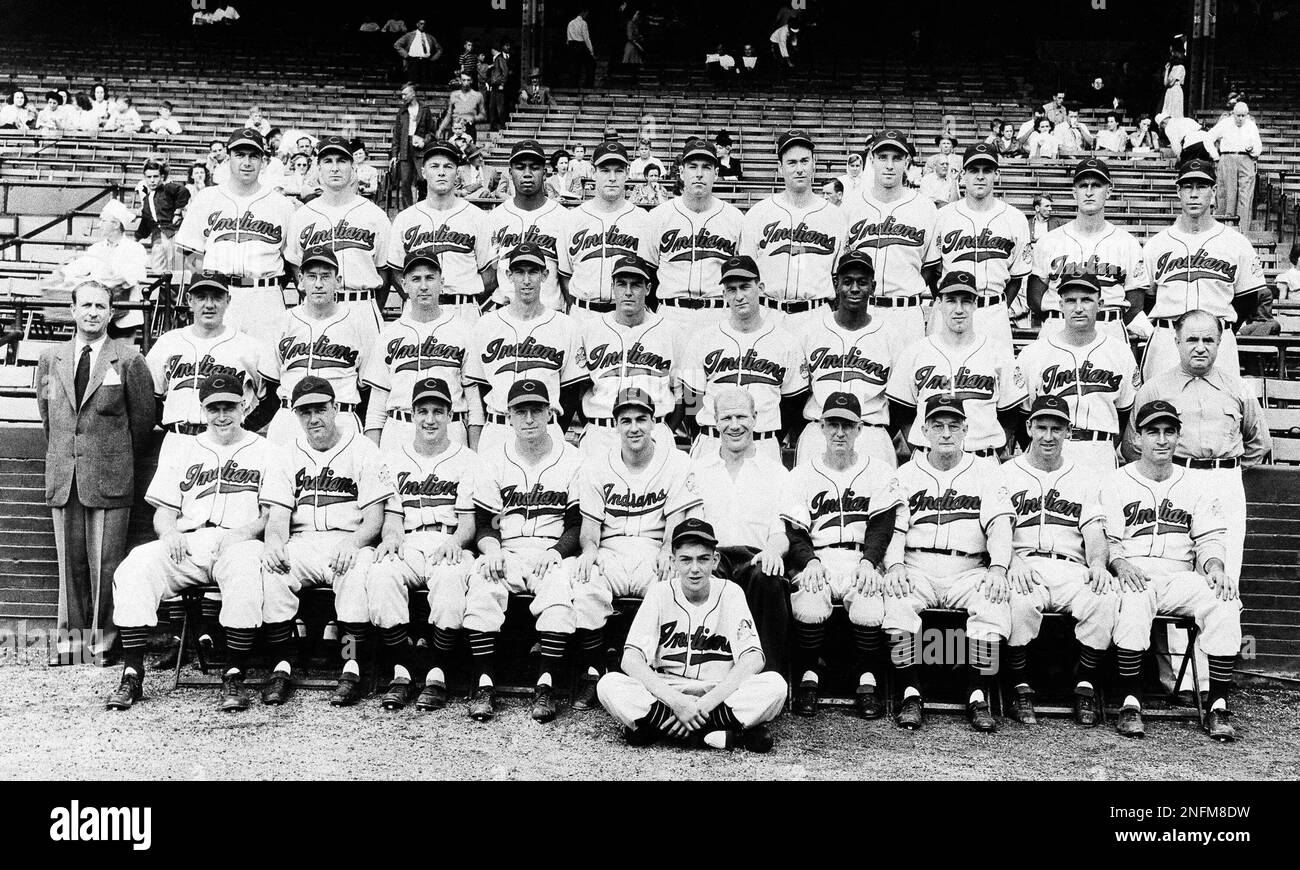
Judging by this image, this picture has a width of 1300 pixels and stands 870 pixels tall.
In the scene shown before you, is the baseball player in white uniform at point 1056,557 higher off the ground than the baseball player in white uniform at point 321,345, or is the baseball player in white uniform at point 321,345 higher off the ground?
the baseball player in white uniform at point 321,345

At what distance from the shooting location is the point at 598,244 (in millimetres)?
7242

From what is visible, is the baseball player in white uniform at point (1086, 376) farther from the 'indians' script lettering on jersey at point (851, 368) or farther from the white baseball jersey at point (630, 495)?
the white baseball jersey at point (630, 495)

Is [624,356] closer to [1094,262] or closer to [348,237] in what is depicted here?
[348,237]

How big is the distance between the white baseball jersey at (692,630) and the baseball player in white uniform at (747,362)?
1235 mm

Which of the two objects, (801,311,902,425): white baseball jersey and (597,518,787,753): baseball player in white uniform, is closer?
(597,518,787,753): baseball player in white uniform

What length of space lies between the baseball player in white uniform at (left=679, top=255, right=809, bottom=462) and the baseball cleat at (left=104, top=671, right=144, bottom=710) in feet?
9.61

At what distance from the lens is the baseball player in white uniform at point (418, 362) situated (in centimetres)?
668

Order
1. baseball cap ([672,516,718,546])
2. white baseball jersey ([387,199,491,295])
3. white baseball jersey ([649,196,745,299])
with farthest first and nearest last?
1. white baseball jersey ([387,199,491,295])
2. white baseball jersey ([649,196,745,299])
3. baseball cap ([672,516,718,546])

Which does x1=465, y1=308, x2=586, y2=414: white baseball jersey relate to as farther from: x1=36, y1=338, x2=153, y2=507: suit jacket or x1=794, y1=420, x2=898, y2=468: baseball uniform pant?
x1=36, y1=338, x2=153, y2=507: suit jacket

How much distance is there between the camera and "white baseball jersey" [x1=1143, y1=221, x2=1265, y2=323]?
6.84m

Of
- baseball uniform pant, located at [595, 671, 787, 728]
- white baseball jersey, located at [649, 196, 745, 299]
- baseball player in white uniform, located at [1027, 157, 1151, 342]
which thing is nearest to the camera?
baseball uniform pant, located at [595, 671, 787, 728]

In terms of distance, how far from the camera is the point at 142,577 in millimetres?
5742

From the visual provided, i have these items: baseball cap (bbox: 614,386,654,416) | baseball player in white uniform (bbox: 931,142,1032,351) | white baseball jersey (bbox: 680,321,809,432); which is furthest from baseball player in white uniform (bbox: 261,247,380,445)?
baseball player in white uniform (bbox: 931,142,1032,351)

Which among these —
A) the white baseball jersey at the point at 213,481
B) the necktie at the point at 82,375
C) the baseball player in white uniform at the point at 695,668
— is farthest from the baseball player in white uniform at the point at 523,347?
the necktie at the point at 82,375
